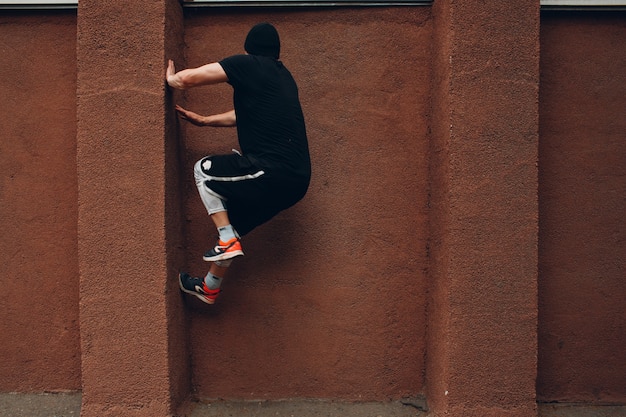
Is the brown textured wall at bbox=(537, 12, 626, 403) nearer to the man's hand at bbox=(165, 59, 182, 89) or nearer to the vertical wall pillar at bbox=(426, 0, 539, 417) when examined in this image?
the vertical wall pillar at bbox=(426, 0, 539, 417)

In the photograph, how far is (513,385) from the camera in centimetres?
389

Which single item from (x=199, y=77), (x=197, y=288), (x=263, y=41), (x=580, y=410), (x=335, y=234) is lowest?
(x=580, y=410)

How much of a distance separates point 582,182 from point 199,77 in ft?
9.18

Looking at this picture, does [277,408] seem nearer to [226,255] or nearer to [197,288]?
[197,288]

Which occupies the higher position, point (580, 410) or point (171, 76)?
point (171, 76)

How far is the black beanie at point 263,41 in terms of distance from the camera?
3.75 m

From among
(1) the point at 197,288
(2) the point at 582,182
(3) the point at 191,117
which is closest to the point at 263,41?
(3) the point at 191,117

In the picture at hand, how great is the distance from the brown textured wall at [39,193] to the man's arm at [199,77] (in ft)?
3.27

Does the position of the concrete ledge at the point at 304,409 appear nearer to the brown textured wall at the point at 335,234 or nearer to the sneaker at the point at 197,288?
the brown textured wall at the point at 335,234

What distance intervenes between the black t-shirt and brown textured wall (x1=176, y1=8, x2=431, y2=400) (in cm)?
50

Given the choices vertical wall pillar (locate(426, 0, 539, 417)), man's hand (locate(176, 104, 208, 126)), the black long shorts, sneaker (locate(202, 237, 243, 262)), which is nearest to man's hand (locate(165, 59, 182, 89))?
man's hand (locate(176, 104, 208, 126))

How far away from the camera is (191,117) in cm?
407

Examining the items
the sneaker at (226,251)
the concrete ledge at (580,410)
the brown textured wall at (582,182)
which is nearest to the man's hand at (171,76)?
the sneaker at (226,251)

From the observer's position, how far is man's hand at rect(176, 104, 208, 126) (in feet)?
13.3
